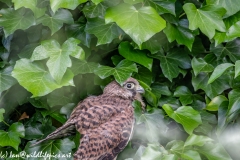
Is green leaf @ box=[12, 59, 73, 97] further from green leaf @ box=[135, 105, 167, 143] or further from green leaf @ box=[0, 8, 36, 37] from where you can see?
green leaf @ box=[135, 105, 167, 143]

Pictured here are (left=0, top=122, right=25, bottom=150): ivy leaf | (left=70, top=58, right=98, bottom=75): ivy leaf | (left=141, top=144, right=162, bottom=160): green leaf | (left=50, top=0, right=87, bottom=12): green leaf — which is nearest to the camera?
(left=141, top=144, right=162, bottom=160): green leaf

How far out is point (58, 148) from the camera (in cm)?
228

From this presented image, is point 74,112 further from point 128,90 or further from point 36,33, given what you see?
point 36,33

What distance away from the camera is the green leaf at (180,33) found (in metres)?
2.38

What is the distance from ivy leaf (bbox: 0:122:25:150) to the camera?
7.37 ft

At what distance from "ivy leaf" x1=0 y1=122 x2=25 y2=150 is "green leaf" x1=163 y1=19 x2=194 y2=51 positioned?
92cm

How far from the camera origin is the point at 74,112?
2285 millimetres

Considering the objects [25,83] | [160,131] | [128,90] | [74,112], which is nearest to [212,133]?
[160,131]

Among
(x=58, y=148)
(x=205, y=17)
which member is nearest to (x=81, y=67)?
(x=58, y=148)

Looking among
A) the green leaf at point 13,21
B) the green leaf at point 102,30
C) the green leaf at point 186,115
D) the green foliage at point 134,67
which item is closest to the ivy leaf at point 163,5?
the green foliage at point 134,67

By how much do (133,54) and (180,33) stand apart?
0.92 feet

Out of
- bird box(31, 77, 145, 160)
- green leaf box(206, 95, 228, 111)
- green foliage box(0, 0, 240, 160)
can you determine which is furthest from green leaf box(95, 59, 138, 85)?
green leaf box(206, 95, 228, 111)

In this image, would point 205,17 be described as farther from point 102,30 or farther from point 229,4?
point 102,30

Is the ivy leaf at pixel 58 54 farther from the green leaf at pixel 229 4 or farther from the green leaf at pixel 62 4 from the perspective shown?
the green leaf at pixel 229 4
